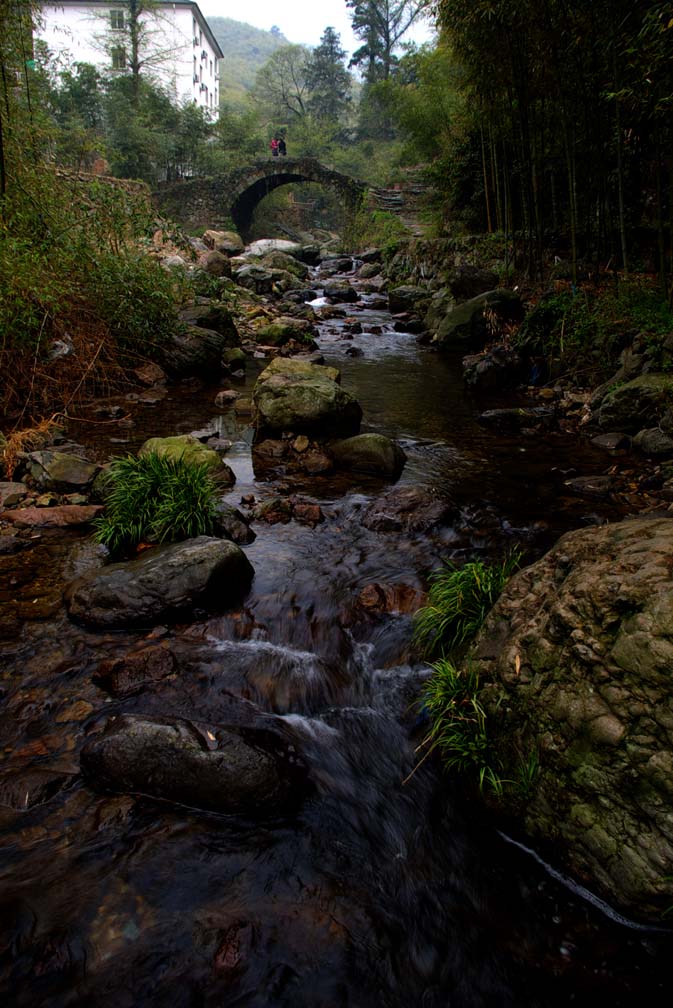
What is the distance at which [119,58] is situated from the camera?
34.5 metres

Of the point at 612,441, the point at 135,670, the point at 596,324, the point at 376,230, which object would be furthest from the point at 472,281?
the point at 376,230

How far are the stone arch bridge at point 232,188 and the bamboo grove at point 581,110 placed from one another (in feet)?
68.9

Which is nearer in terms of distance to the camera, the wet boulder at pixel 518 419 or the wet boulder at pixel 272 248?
the wet boulder at pixel 518 419

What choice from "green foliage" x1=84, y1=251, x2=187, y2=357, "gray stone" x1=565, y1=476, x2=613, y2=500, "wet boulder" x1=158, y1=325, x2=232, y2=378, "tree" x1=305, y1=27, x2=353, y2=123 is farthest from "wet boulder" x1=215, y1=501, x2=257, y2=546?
"tree" x1=305, y1=27, x2=353, y2=123

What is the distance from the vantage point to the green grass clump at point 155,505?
5207 mm

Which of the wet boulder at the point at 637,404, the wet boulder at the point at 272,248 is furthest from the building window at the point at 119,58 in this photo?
the wet boulder at the point at 637,404

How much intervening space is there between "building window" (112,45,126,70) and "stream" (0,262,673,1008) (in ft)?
135

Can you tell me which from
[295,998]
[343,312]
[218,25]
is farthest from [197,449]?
[218,25]

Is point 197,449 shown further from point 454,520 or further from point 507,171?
point 507,171

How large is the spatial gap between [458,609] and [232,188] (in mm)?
38912

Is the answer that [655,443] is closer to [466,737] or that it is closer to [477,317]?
[466,737]

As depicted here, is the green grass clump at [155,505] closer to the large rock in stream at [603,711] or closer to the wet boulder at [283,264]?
the large rock in stream at [603,711]

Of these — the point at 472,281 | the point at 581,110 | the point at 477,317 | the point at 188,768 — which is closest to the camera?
the point at 188,768

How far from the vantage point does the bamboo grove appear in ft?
25.8
